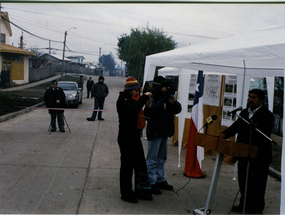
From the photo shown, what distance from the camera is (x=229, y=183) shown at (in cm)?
614

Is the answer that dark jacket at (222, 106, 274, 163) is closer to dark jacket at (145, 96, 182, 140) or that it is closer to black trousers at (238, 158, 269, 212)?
black trousers at (238, 158, 269, 212)

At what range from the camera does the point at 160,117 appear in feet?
17.0

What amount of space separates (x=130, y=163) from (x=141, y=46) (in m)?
26.5

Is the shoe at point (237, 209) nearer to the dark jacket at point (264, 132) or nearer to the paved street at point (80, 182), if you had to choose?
Answer: the paved street at point (80, 182)

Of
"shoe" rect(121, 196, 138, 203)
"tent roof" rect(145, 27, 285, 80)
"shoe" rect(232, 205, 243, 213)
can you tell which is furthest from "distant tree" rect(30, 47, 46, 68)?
"shoe" rect(232, 205, 243, 213)

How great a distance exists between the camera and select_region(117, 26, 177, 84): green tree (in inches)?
1174

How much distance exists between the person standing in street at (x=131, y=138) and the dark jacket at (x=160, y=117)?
0.95 ft

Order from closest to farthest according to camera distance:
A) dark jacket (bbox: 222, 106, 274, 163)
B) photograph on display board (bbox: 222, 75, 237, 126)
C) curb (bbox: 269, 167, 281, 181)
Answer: dark jacket (bbox: 222, 106, 274, 163)
curb (bbox: 269, 167, 281, 181)
photograph on display board (bbox: 222, 75, 237, 126)

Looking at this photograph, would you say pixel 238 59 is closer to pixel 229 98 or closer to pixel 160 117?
pixel 160 117

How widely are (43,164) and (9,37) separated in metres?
27.8

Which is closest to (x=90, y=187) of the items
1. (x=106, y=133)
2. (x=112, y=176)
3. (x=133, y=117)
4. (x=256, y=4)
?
(x=112, y=176)

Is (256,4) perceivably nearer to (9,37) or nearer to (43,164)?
(43,164)

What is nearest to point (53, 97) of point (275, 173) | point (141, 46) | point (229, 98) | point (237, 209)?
point (229, 98)

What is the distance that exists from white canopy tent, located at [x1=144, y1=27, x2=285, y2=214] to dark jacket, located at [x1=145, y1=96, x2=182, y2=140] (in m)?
0.75
